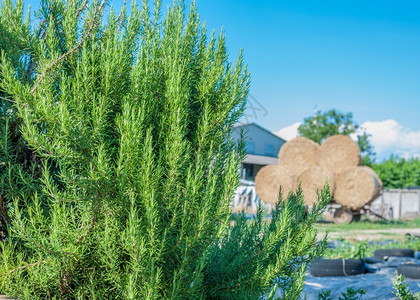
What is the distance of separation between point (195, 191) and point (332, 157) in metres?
20.4

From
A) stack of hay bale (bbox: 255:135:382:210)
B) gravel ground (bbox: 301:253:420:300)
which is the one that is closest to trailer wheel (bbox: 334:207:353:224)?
stack of hay bale (bbox: 255:135:382:210)

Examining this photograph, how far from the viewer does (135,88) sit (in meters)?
3.07

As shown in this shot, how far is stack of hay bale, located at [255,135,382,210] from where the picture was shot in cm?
2091

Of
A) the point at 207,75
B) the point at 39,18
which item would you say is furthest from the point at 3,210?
the point at 207,75

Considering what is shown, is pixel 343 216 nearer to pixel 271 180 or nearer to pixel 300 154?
pixel 300 154

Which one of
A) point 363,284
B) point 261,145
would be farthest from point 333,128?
point 363,284

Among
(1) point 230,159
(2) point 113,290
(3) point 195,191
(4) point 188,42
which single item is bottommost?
(2) point 113,290

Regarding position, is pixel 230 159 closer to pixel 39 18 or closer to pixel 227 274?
pixel 227 274

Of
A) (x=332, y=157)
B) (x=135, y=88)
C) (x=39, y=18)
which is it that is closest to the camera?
(x=135, y=88)

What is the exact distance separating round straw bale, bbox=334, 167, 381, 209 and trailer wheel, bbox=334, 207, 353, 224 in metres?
0.71

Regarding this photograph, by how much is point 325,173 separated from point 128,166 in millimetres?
19714

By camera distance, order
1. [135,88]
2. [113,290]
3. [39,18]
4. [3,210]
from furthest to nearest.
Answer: [39,18] → [3,210] → [113,290] → [135,88]

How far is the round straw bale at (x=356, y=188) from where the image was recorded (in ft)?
68.0

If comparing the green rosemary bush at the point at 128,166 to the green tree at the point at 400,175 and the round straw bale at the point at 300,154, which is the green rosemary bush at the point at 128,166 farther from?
the green tree at the point at 400,175
